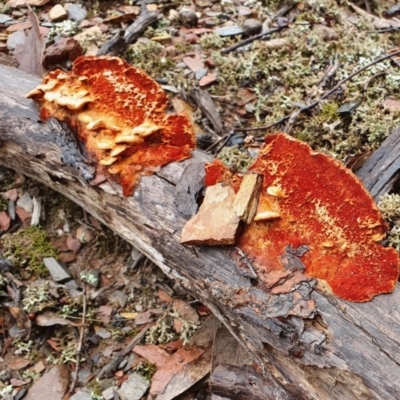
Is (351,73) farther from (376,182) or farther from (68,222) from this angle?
(68,222)

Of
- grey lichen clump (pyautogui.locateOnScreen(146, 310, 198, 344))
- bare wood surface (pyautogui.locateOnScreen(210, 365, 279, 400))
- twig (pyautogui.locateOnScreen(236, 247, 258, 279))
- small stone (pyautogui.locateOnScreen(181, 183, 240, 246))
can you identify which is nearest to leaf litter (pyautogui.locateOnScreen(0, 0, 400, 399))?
grey lichen clump (pyautogui.locateOnScreen(146, 310, 198, 344))

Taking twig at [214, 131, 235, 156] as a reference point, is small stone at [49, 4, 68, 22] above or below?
below

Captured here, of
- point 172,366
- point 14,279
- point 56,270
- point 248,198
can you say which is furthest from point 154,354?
point 248,198

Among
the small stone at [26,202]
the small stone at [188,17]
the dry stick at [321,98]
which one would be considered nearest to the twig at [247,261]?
the dry stick at [321,98]

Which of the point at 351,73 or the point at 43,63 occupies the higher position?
the point at 351,73

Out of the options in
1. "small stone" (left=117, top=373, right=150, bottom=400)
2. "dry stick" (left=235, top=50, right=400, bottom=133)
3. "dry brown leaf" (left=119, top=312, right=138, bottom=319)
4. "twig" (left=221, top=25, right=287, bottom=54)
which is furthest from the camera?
"twig" (left=221, top=25, right=287, bottom=54)

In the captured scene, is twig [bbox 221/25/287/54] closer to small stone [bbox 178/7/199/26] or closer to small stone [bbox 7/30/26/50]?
small stone [bbox 178/7/199/26]

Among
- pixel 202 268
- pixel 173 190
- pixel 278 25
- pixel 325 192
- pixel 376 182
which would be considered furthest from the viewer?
pixel 278 25

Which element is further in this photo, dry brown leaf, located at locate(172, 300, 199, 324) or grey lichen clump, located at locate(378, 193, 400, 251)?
dry brown leaf, located at locate(172, 300, 199, 324)

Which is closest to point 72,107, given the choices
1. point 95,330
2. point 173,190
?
point 173,190
